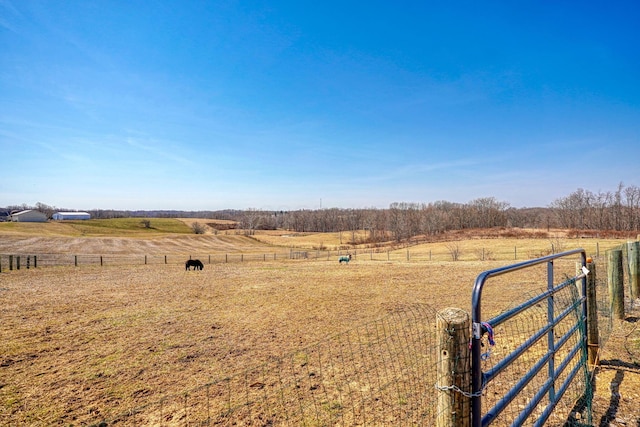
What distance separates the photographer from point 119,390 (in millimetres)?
6254

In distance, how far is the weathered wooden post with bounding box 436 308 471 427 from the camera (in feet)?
6.67

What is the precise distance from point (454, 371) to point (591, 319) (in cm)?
421

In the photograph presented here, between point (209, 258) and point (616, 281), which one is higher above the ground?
point (616, 281)

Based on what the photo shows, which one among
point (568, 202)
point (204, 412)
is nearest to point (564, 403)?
point (204, 412)

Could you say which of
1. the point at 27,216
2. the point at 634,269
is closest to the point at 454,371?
the point at 634,269

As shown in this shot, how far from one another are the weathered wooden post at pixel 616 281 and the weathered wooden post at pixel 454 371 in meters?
6.64

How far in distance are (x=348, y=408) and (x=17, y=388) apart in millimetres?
6351

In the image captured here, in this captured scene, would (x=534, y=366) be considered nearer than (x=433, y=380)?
Yes

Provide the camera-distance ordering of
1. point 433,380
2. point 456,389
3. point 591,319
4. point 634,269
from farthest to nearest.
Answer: point 634,269, point 433,380, point 591,319, point 456,389

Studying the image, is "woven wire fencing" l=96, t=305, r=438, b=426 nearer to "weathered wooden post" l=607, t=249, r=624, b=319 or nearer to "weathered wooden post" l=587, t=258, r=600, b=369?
"weathered wooden post" l=587, t=258, r=600, b=369

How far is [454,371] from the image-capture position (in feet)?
6.72

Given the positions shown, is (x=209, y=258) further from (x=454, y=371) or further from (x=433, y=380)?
(x=454, y=371)

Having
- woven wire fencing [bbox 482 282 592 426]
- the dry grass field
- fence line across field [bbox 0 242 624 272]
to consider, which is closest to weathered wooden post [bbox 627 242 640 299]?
woven wire fencing [bbox 482 282 592 426]

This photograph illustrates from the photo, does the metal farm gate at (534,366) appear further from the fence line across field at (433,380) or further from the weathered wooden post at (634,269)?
the weathered wooden post at (634,269)
